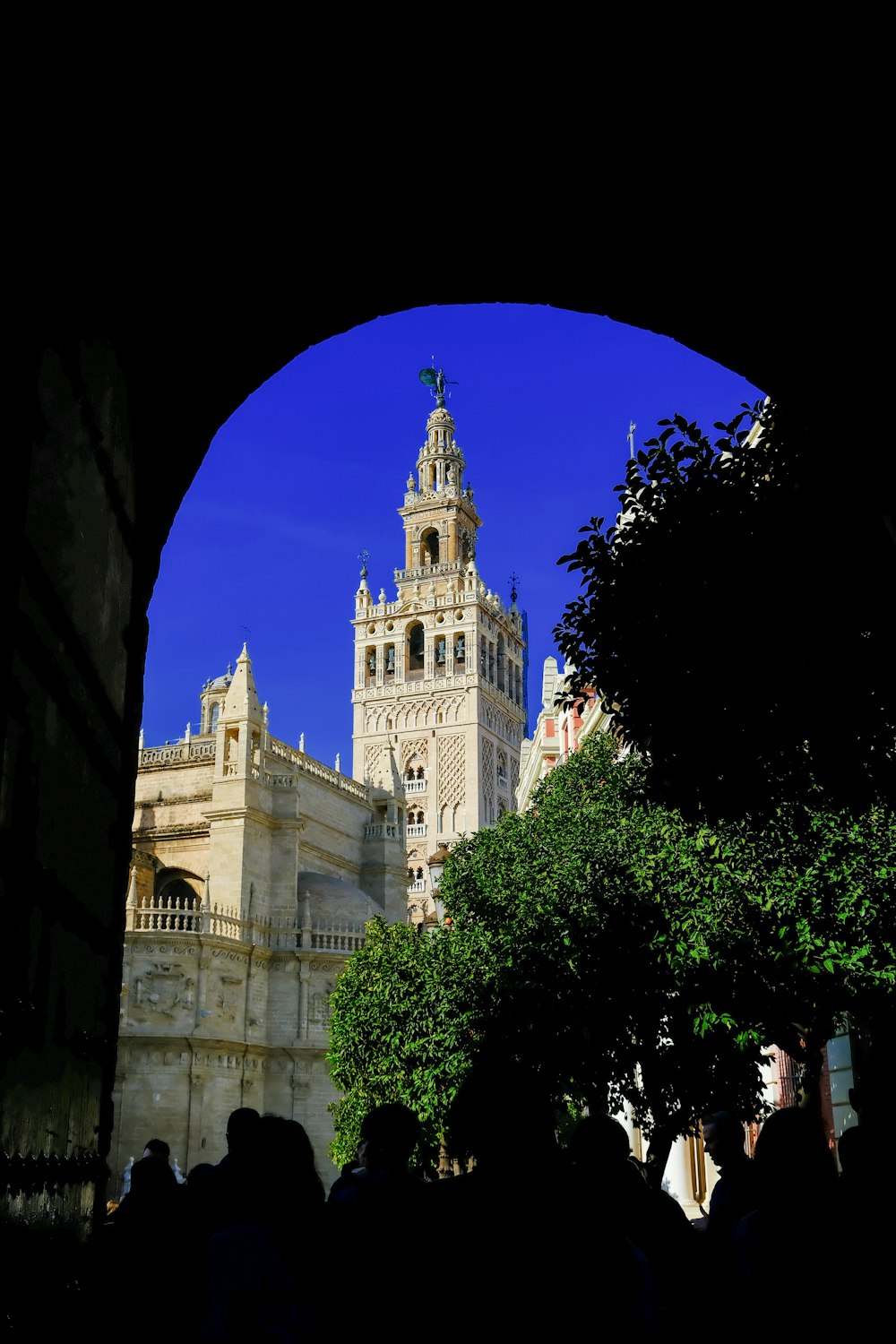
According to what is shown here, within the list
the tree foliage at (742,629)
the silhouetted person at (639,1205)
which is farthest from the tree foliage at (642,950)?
the silhouetted person at (639,1205)

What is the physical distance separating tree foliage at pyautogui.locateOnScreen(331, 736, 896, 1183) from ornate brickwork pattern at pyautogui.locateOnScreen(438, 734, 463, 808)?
54.4 meters

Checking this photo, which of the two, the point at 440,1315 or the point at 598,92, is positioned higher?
the point at 598,92

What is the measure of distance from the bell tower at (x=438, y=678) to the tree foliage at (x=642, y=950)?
172 ft

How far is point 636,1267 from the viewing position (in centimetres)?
293

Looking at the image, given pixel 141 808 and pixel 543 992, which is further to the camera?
pixel 141 808

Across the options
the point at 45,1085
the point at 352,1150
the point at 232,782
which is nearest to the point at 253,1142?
the point at 45,1085

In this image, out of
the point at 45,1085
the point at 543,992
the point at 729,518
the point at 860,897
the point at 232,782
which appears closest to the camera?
the point at 45,1085

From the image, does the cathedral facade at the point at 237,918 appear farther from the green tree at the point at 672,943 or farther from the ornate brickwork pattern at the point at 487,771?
the ornate brickwork pattern at the point at 487,771

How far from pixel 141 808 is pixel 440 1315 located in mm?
46037

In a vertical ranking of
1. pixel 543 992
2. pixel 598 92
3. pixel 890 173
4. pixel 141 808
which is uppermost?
pixel 141 808

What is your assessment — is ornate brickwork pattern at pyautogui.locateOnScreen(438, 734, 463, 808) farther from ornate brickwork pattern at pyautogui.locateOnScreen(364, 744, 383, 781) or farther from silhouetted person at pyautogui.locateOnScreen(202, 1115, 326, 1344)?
silhouetted person at pyautogui.locateOnScreen(202, 1115, 326, 1344)

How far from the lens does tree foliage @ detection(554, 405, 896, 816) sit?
25.0 feet

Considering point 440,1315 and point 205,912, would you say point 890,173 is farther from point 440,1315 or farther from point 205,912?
point 205,912

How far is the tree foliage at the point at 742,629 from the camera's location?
7.61 meters
